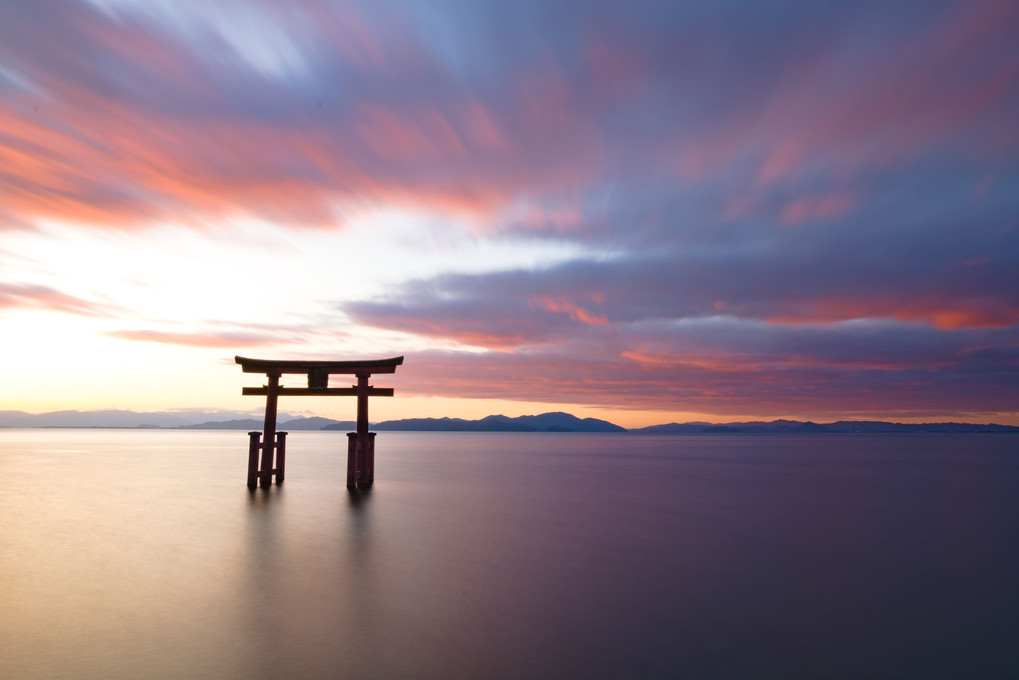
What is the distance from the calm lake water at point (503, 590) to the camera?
716cm

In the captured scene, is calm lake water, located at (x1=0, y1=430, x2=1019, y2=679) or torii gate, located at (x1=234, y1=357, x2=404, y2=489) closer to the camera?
calm lake water, located at (x1=0, y1=430, x2=1019, y2=679)

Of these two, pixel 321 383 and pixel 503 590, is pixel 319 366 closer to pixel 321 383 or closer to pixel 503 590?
pixel 321 383

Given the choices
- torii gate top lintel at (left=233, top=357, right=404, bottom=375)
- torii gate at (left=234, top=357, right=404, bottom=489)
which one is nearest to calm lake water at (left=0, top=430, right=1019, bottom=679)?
torii gate at (left=234, top=357, right=404, bottom=489)

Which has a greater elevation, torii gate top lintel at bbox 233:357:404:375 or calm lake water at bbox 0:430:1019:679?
torii gate top lintel at bbox 233:357:404:375

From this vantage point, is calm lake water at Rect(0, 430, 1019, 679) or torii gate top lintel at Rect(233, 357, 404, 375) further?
torii gate top lintel at Rect(233, 357, 404, 375)

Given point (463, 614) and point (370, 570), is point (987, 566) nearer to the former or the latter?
point (463, 614)

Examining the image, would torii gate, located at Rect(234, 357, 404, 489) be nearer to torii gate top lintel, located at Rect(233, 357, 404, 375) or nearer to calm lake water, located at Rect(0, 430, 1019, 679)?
torii gate top lintel, located at Rect(233, 357, 404, 375)

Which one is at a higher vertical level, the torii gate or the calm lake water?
the torii gate

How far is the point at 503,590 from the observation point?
34.3 ft

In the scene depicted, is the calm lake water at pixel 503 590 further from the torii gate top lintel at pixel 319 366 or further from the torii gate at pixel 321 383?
the torii gate top lintel at pixel 319 366

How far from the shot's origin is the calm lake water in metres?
7.16

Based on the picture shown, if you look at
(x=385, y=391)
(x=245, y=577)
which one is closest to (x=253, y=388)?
(x=385, y=391)

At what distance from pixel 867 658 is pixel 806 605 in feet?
7.46

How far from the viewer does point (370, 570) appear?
12016 mm
